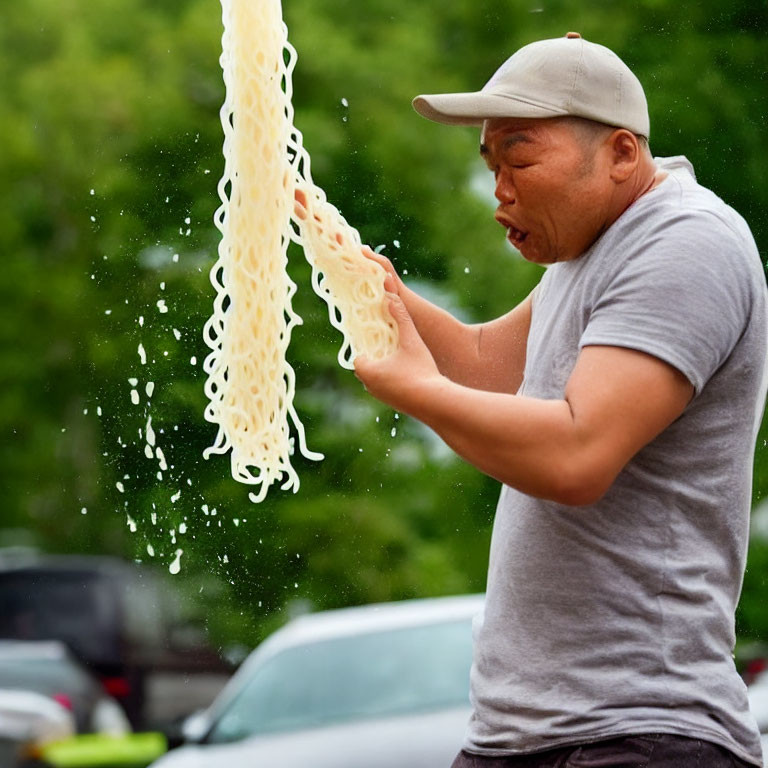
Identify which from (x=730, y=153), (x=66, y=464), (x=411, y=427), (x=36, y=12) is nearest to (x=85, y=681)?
(x=66, y=464)

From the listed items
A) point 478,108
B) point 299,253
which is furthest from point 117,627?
point 478,108

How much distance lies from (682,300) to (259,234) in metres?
0.66

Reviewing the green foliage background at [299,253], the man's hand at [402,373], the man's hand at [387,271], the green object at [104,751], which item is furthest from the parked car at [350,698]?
the man's hand at [402,373]

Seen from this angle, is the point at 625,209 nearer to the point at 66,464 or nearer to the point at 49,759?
the point at 49,759

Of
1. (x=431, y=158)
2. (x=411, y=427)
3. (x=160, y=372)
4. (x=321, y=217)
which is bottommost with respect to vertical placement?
(x=411, y=427)

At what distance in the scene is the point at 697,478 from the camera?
4.71ft

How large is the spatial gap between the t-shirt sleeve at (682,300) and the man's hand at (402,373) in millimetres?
182

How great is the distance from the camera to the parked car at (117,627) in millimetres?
6492

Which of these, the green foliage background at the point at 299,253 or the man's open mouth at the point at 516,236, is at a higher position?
the man's open mouth at the point at 516,236

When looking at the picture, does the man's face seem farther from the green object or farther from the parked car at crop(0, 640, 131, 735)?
the parked car at crop(0, 640, 131, 735)

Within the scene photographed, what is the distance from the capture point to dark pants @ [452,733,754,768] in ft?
4.58

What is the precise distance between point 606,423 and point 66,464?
5734mm

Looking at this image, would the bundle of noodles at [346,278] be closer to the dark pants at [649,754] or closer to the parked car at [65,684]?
the dark pants at [649,754]

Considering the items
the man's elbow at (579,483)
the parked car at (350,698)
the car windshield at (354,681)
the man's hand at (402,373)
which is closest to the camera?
the man's elbow at (579,483)
